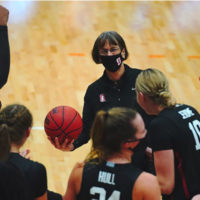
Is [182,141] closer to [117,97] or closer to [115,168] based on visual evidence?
[115,168]

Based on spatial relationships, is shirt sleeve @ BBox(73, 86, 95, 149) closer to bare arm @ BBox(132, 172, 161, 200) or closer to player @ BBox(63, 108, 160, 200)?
player @ BBox(63, 108, 160, 200)

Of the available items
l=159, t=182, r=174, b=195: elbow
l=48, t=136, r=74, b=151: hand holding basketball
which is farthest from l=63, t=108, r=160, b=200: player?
l=48, t=136, r=74, b=151: hand holding basketball

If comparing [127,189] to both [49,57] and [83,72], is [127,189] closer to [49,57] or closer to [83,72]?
[83,72]

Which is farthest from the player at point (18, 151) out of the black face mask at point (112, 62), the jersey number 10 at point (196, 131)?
the black face mask at point (112, 62)

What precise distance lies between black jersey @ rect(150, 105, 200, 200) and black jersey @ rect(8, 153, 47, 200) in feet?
2.46

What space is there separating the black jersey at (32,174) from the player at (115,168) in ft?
0.81

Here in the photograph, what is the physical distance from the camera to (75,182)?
2584mm

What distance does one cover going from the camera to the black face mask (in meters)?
3.72

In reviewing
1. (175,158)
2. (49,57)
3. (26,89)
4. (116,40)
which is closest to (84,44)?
(49,57)

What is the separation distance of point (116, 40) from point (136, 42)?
432 centimetres

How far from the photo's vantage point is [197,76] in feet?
23.1

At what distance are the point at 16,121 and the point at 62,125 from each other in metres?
0.94

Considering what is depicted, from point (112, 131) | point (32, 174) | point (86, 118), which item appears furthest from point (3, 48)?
point (86, 118)

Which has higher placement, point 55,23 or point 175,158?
point 55,23
